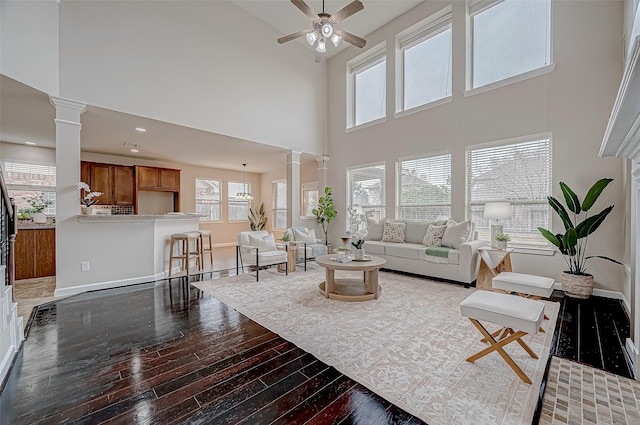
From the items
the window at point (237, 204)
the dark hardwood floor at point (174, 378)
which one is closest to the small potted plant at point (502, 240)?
the dark hardwood floor at point (174, 378)

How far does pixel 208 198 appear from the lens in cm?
932

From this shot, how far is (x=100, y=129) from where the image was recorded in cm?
519

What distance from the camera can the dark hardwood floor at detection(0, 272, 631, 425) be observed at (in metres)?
1.66

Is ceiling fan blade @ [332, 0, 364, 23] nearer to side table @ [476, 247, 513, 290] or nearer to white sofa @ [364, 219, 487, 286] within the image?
side table @ [476, 247, 513, 290]

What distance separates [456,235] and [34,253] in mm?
7687

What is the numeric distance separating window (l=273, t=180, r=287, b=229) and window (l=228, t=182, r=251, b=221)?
1.13 metres

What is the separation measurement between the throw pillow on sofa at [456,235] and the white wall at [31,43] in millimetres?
6491

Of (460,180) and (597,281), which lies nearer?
(597,281)

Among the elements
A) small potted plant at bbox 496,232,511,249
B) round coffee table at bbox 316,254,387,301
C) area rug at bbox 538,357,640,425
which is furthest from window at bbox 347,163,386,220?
area rug at bbox 538,357,640,425

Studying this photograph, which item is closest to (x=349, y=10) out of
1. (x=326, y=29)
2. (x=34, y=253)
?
(x=326, y=29)

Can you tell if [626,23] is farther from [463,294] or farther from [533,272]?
[463,294]

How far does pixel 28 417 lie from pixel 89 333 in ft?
4.18

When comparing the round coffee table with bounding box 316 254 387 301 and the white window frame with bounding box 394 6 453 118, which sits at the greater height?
the white window frame with bounding box 394 6 453 118

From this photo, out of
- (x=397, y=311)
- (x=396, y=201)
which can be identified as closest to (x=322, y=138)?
(x=396, y=201)
